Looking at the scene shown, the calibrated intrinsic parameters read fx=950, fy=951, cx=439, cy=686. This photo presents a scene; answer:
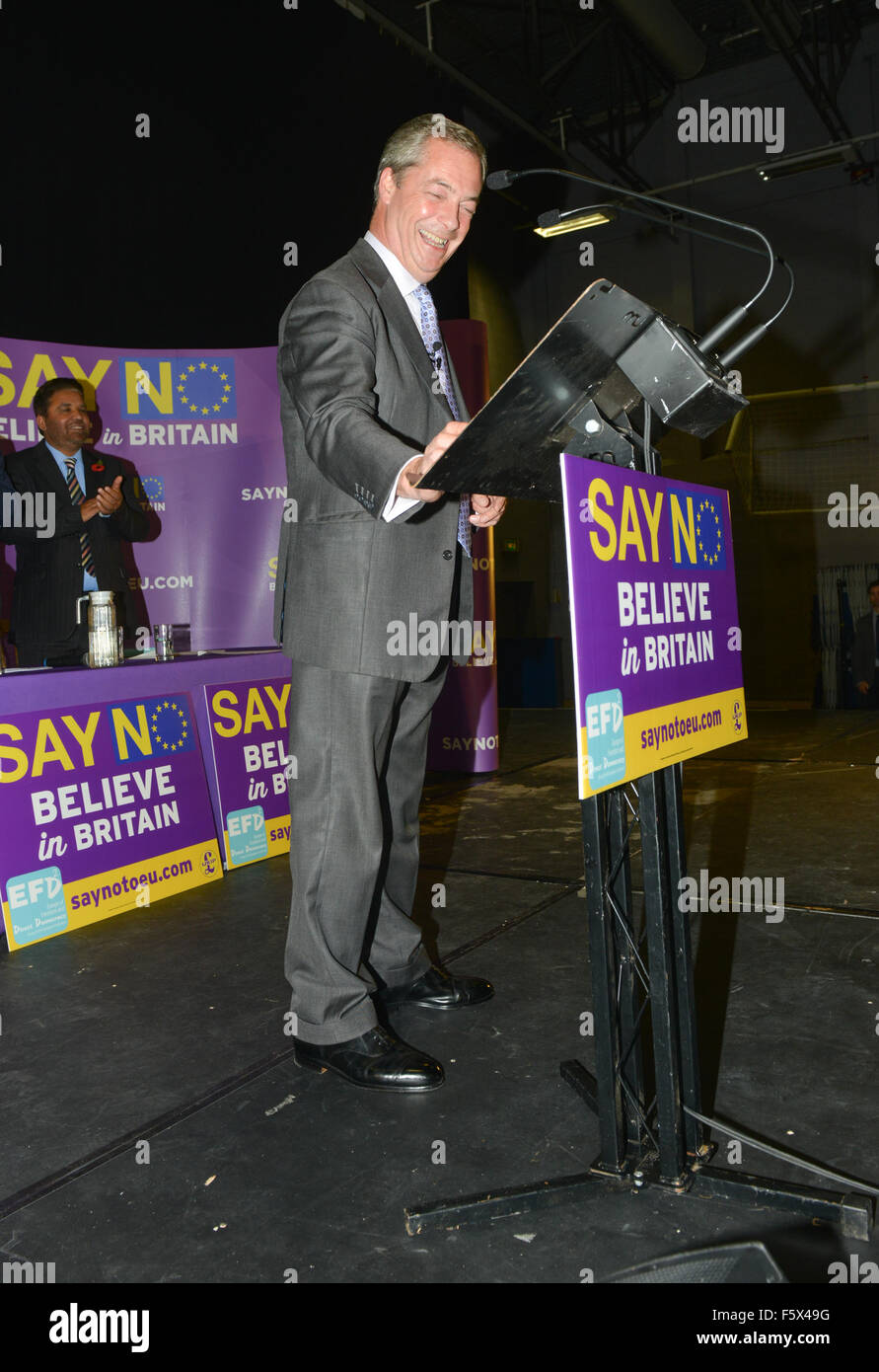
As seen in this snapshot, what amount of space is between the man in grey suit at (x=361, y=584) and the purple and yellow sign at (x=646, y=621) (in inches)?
16.7

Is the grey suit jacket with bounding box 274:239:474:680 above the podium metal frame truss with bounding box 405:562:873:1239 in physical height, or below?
above

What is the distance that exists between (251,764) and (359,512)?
1.95 meters

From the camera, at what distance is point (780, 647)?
992cm

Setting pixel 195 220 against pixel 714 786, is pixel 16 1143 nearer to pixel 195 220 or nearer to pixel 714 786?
pixel 714 786

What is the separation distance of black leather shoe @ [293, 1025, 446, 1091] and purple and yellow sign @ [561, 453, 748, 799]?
79cm

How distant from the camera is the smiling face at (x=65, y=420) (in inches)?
144

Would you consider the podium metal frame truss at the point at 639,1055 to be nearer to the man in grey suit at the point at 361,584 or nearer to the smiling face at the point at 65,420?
the man in grey suit at the point at 361,584

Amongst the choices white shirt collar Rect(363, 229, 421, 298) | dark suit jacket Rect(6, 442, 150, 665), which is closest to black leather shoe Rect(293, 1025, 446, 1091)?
white shirt collar Rect(363, 229, 421, 298)

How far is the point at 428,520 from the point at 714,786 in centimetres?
337

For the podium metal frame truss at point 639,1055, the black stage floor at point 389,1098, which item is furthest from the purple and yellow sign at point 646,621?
the black stage floor at point 389,1098

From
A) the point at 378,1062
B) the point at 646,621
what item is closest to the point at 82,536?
the point at 378,1062

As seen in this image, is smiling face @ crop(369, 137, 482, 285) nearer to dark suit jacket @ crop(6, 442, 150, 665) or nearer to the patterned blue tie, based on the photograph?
the patterned blue tie

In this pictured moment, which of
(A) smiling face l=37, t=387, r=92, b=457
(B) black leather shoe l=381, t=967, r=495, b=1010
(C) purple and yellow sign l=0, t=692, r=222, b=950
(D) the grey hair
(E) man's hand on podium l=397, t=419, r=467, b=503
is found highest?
(A) smiling face l=37, t=387, r=92, b=457

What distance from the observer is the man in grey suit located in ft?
5.38
